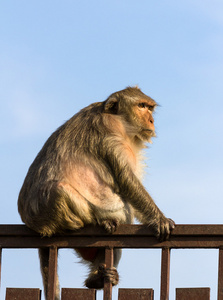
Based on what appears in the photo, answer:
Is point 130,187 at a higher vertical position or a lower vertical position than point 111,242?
higher

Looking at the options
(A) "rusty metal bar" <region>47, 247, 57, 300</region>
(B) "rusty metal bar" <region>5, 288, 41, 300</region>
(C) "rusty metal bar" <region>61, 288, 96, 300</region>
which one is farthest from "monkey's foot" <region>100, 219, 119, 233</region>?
(B) "rusty metal bar" <region>5, 288, 41, 300</region>

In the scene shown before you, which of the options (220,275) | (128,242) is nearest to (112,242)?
(128,242)

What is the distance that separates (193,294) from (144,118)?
9.88 ft

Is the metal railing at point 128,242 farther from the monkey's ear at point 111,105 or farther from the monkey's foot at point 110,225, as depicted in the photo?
the monkey's ear at point 111,105

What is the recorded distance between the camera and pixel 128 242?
14.6 feet

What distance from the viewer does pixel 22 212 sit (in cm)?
583

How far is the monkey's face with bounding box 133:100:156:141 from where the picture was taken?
6660mm

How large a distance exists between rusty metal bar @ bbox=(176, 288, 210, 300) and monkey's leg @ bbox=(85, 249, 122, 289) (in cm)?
55

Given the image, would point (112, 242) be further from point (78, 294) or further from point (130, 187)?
point (130, 187)

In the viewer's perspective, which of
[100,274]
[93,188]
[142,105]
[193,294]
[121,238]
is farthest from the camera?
[142,105]

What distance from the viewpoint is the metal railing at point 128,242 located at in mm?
4109

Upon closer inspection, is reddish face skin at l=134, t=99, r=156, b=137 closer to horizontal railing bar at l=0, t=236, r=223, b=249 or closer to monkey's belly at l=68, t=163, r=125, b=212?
monkey's belly at l=68, t=163, r=125, b=212

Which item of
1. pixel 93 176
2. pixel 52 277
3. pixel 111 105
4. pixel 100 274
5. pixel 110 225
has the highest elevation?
pixel 111 105

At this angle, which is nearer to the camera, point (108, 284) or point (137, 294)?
point (137, 294)
